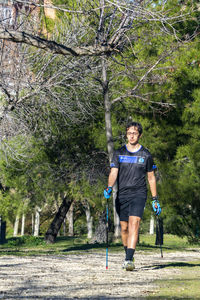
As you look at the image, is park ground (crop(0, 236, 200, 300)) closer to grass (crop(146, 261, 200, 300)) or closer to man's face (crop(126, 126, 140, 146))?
grass (crop(146, 261, 200, 300))

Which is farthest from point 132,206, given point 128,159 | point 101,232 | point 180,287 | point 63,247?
point 101,232

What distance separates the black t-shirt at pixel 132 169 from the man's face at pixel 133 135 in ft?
0.45

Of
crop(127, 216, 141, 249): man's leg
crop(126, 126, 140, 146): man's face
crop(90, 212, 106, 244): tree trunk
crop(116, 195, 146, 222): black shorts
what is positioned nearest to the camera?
crop(127, 216, 141, 249): man's leg

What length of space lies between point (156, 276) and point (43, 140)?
11266 millimetres

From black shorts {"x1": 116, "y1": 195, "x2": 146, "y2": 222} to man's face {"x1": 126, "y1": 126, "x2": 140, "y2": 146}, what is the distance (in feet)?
2.44

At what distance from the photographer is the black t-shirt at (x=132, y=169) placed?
268 inches

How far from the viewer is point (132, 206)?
6.78 metres

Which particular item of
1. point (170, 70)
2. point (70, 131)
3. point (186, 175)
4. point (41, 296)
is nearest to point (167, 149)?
point (186, 175)

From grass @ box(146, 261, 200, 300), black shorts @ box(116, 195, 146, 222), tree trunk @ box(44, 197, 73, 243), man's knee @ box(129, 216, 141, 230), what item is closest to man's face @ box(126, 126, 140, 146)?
black shorts @ box(116, 195, 146, 222)

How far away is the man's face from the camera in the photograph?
6876 millimetres

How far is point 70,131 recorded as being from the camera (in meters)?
16.8

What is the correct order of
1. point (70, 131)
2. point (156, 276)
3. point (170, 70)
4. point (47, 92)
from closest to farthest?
point (156, 276) < point (47, 92) < point (170, 70) < point (70, 131)

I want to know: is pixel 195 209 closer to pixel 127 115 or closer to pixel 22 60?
pixel 127 115

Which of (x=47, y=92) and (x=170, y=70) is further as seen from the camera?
(x=170, y=70)
